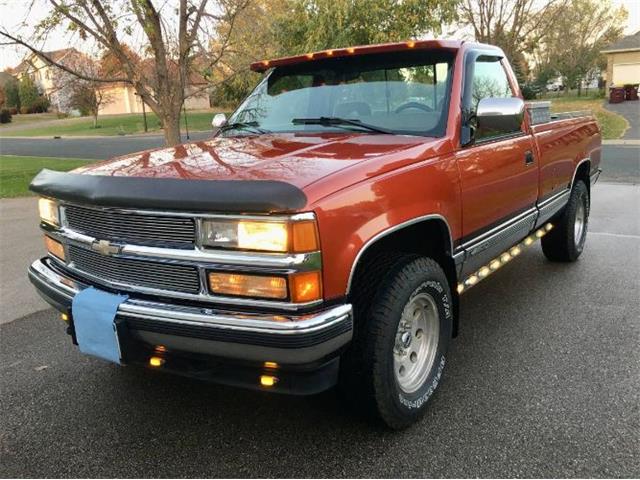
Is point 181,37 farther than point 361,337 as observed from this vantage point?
Yes

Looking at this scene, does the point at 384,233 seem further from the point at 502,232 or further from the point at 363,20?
the point at 363,20

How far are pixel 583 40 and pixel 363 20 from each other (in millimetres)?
44134

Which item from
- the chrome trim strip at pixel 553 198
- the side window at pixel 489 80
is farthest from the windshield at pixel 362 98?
the chrome trim strip at pixel 553 198

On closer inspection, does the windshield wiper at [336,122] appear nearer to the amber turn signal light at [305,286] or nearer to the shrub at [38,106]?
the amber turn signal light at [305,286]

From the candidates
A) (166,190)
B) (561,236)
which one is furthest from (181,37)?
(166,190)

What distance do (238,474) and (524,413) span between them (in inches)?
58.8

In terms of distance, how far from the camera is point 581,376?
3.42 m

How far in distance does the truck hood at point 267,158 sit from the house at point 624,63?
44.0m

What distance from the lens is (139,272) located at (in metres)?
2.63

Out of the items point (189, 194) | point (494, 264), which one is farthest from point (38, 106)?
point (189, 194)

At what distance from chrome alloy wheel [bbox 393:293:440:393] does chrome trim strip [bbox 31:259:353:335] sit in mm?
598

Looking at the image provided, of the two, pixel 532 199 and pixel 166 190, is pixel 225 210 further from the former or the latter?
pixel 532 199

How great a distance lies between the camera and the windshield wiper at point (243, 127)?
3.87m

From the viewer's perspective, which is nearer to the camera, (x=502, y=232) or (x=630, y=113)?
(x=502, y=232)
